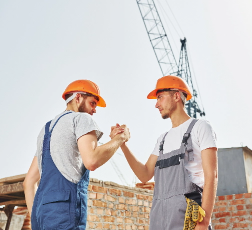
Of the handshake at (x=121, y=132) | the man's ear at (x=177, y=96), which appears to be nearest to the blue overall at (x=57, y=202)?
the handshake at (x=121, y=132)

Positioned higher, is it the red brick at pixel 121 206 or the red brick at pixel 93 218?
the red brick at pixel 121 206

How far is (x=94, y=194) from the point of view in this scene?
20.2ft

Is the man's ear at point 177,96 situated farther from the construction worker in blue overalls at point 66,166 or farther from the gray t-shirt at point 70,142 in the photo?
the gray t-shirt at point 70,142

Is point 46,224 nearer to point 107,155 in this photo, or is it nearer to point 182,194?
point 107,155

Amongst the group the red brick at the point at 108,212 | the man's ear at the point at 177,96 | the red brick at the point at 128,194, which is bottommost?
the red brick at the point at 108,212

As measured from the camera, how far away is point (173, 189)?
8.30 feet

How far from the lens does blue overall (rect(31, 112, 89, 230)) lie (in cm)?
224

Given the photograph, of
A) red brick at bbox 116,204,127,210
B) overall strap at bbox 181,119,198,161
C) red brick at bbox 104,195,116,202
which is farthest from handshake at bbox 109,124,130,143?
red brick at bbox 116,204,127,210

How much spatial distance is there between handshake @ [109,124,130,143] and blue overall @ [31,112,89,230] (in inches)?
17.5

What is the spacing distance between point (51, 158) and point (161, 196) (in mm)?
794

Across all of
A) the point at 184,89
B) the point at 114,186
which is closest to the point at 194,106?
the point at 114,186

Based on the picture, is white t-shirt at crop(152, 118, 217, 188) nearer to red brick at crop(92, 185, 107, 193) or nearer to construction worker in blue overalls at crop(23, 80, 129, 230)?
construction worker in blue overalls at crop(23, 80, 129, 230)

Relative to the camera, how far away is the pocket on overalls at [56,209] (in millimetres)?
2225

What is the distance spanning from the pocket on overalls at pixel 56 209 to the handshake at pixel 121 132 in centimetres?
63
